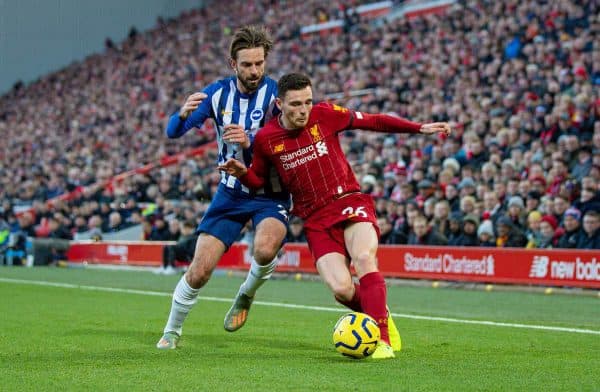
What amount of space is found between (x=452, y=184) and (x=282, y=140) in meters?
10.6

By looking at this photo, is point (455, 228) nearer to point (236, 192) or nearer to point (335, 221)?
point (236, 192)

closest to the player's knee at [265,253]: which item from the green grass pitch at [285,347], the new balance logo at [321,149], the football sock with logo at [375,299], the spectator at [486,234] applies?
the green grass pitch at [285,347]

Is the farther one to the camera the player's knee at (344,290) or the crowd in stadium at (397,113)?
the crowd in stadium at (397,113)

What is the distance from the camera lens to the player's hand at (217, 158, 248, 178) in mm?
7305

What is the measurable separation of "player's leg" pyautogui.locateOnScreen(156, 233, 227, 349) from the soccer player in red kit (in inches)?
24.7

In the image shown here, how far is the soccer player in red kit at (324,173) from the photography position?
736 centimetres

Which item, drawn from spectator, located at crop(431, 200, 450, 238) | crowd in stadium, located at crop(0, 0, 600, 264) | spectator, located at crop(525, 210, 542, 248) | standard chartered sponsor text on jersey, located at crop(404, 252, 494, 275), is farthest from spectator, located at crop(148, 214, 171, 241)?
spectator, located at crop(525, 210, 542, 248)

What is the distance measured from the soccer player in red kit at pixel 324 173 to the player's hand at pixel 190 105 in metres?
0.52

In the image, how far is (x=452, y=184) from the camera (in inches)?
699

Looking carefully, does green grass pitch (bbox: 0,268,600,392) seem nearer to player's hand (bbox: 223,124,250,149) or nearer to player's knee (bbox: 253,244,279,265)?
player's knee (bbox: 253,244,279,265)

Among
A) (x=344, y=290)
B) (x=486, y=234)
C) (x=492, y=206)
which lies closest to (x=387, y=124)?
(x=344, y=290)

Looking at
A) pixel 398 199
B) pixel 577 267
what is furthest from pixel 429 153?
pixel 577 267

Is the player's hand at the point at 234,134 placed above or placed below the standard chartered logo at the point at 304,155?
above

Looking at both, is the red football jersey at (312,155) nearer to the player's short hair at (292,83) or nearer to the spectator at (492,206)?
the player's short hair at (292,83)
